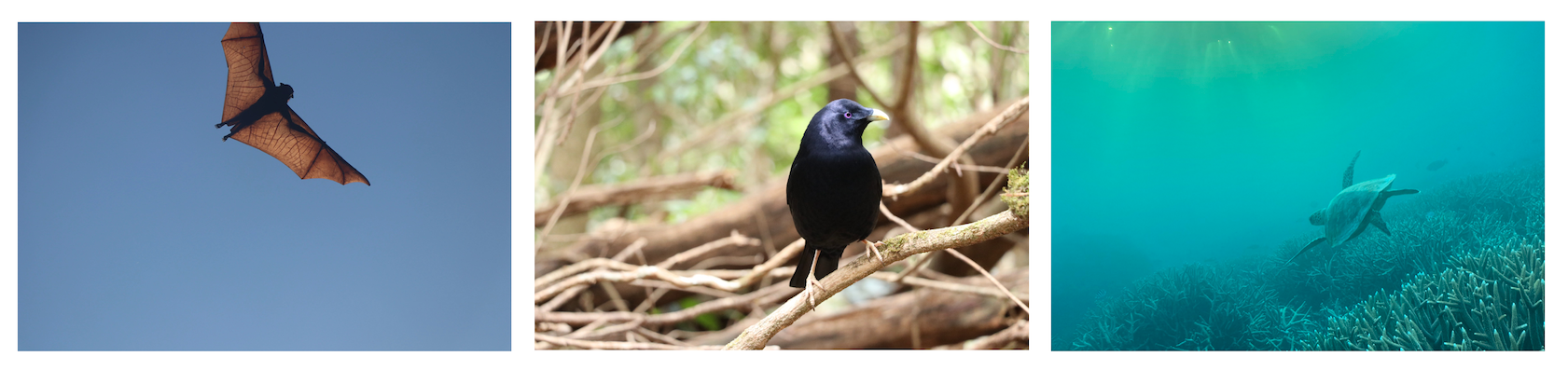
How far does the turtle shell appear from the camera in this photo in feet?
5.95

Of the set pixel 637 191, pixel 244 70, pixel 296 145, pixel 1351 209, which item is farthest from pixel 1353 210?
pixel 244 70

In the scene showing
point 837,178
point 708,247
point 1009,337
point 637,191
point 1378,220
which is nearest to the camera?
point 837,178

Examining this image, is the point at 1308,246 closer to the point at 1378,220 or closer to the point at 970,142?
the point at 1378,220

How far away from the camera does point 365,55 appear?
76.9 inches

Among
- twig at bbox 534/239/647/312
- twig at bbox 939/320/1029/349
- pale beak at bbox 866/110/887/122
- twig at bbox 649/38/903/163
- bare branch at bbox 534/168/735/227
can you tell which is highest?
twig at bbox 649/38/903/163

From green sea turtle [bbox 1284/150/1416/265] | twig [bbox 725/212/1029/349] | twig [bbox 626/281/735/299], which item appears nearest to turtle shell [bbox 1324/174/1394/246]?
green sea turtle [bbox 1284/150/1416/265]

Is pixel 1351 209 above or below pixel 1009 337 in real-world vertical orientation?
above

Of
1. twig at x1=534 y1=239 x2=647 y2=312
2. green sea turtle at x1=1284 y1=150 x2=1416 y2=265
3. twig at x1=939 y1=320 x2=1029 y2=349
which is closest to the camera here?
green sea turtle at x1=1284 y1=150 x2=1416 y2=265

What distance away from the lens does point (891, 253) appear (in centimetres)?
175

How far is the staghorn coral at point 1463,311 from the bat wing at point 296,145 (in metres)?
2.78

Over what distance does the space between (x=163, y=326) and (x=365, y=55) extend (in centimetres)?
95

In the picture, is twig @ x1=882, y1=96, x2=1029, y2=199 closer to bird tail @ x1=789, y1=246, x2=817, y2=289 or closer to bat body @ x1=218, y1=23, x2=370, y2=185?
bird tail @ x1=789, y1=246, x2=817, y2=289

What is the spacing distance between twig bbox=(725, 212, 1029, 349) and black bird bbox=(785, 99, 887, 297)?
78 mm
